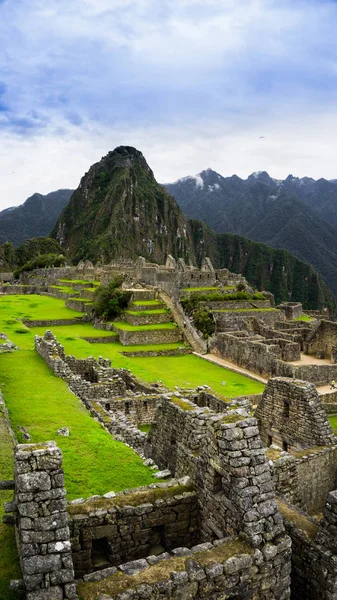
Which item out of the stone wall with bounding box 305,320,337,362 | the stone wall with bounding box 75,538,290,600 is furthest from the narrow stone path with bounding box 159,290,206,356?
the stone wall with bounding box 75,538,290,600

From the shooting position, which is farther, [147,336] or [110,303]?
[110,303]

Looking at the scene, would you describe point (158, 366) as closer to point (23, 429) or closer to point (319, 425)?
point (23, 429)

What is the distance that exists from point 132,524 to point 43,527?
57.2 inches

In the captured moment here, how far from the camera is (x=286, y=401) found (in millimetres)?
7840

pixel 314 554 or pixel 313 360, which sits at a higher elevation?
pixel 314 554

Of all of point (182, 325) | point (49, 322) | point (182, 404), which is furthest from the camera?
point (182, 325)

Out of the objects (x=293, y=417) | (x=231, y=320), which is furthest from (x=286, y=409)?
(x=231, y=320)

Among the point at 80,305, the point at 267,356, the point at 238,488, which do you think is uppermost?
the point at 80,305

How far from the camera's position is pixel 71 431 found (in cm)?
905

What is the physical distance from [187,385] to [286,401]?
1300 centimetres

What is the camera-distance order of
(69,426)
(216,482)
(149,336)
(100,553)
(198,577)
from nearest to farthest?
(198,577)
(216,482)
(100,553)
(69,426)
(149,336)

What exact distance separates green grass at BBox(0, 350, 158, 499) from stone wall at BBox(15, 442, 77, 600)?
2.62 metres

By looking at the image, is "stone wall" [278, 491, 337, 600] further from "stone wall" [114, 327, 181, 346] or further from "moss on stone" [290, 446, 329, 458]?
"stone wall" [114, 327, 181, 346]

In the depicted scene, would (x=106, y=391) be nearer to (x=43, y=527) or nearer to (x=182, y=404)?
(x=182, y=404)
